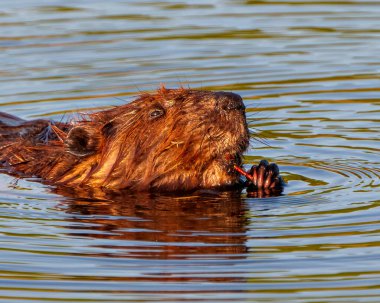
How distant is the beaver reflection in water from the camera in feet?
30.7

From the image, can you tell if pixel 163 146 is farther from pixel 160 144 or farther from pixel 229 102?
pixel 229 102

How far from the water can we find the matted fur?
0.65 ft

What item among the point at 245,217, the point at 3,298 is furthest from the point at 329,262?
the point at 3,298

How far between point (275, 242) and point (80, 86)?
5669 millimetres

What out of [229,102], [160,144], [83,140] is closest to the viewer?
[229,102]

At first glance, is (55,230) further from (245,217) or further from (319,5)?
(319,5)

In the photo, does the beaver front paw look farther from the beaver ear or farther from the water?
the beaver ear

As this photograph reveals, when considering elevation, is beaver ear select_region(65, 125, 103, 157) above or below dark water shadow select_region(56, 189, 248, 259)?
above

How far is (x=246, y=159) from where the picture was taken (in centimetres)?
1057

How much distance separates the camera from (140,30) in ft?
50.5

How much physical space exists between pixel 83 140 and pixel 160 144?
24.3 inches

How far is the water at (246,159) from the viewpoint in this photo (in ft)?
24.0

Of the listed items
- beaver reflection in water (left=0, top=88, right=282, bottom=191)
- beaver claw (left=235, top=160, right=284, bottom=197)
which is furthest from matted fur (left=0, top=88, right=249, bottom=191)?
beaver claw (left=235, top=160, right=284, bottom=197)

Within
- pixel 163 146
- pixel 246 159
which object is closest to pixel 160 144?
pixel 163 146
